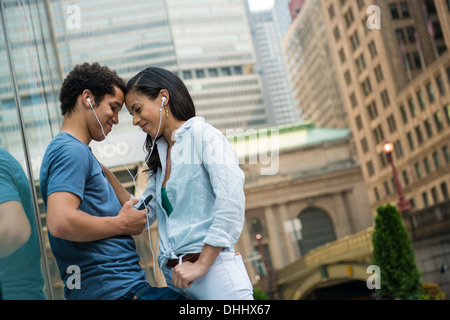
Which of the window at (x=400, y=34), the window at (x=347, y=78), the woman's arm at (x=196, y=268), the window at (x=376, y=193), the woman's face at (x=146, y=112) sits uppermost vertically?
the window at (x=400, y=34)

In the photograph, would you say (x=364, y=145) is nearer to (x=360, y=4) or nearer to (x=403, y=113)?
(x=403, y=113)

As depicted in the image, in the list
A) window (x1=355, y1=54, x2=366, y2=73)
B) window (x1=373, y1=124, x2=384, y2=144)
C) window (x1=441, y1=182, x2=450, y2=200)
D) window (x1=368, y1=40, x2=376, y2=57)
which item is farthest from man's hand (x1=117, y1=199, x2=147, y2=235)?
window (x1=355, y1=54, x2=366, y2=73)

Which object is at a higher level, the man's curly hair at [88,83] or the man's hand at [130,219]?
the man's curly hair at [88,83]

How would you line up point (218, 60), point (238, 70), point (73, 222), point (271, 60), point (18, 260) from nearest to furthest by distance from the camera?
point (73, 222), point (18, 260), point (218, 60), point (238, 70), point (271, 60)

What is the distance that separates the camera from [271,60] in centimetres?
15462

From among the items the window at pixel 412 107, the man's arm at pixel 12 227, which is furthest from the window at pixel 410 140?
the man's arm at pixel 12 227

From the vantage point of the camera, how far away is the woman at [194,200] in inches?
75.9

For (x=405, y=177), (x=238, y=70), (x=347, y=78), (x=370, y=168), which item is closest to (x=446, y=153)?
(x=405, y=177)

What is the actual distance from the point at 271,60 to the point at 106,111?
509 ft

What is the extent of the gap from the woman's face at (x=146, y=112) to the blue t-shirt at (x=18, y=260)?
0.49 metres

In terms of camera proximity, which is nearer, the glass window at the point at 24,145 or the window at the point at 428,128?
the glass window at the point at 24,145

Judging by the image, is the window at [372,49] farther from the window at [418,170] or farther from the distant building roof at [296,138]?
the window at [418,170]
